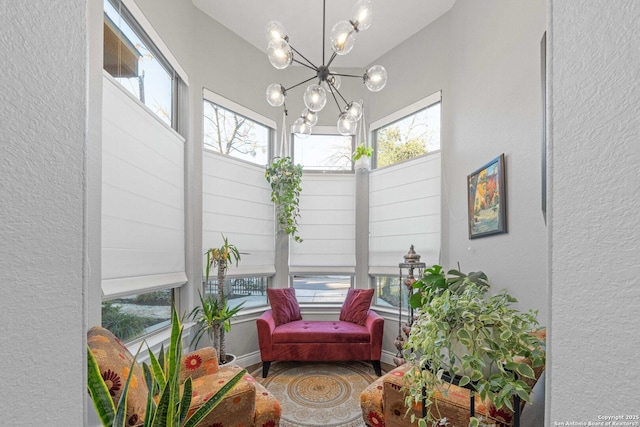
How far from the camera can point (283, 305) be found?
351cm

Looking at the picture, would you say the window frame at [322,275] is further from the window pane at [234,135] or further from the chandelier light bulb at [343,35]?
the chandelier light bulb at [343,35]

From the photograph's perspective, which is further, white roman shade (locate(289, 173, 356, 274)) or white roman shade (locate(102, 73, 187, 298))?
white roman shade (locate(289, 173, 356, 274))

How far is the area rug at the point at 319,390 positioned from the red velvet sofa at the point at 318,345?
0.16 m

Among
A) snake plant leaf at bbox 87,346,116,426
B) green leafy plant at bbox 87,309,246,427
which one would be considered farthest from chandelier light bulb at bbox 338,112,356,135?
snake plant leaf at bbox 87,346,116,426

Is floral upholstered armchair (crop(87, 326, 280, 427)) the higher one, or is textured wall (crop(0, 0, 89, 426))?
Result: textured wall (crop(0, 0, 89, 426))

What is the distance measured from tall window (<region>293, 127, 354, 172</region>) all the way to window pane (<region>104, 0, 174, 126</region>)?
1657 mm

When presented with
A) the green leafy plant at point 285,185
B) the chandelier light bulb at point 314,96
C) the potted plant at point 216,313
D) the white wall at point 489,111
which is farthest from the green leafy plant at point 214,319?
the white wall at point 489,111

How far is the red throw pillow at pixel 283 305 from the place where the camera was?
3.46 m

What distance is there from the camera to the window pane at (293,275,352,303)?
4.00 metres

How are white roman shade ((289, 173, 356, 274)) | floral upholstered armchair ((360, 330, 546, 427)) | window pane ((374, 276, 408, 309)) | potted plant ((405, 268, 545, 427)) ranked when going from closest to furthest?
potted plant ((405, 268, 545, 427))
floral upholstered armchair ((360, 330, 546, 427))
window pane ((374, 276, 408, 309))
white roman shade ((289, 173, 356, 274))

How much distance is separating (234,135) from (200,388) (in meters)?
2.65

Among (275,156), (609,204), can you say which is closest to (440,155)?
(275,156)

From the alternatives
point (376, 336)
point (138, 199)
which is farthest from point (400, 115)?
point (138, 199)

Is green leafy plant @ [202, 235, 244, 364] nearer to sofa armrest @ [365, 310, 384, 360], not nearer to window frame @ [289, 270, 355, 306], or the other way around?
window frame @ [289, 270, 355, 306]
